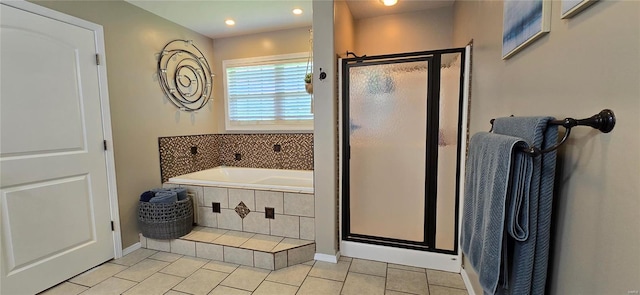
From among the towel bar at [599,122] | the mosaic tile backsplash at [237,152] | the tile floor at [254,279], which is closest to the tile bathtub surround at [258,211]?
the tile floor at [254,279]

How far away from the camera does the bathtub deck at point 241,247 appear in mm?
2215

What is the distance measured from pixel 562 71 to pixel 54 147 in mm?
3087

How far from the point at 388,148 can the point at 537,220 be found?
1.41 m

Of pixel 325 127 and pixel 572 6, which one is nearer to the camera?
pixel 572 6

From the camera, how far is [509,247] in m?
0.92

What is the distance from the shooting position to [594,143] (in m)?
0.71

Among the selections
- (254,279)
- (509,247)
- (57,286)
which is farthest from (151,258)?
(509,247)

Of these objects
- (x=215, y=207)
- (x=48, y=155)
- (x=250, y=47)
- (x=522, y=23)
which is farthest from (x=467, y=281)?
(x=250, y=47)

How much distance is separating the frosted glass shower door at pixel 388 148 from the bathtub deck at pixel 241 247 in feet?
1.83

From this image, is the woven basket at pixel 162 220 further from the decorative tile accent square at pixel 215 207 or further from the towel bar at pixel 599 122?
the towel bar at pixel 599 122

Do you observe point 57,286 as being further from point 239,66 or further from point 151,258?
point 239,66

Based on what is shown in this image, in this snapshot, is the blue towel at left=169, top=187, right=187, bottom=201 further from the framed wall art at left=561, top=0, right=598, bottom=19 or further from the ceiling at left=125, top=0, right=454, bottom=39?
the framed wall art at left=561, top=0, right=598, bottom=19

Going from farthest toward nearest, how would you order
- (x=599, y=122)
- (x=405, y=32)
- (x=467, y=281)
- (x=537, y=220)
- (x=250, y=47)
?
(x=250, y=47), (x=405, y=32), (x=467, y=281), (x=537, y=220), (x=599, y=122)

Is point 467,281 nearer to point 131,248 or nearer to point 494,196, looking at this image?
point 494,196
